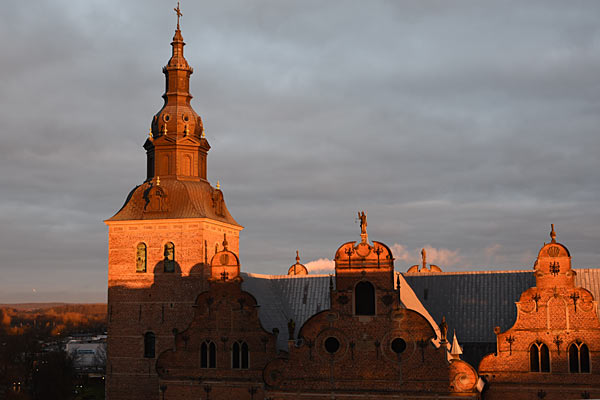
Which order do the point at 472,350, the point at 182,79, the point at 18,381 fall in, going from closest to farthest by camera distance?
the point at 472,350 < the point at 182,79 < the point at 18,381

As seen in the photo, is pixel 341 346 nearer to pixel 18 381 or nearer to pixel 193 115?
pixel 193 115

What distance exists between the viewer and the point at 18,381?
89625 millimetres

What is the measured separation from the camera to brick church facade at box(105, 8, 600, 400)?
3759 centimetres

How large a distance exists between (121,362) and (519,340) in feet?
84.6

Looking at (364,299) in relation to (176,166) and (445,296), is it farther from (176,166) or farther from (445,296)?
(176,166)

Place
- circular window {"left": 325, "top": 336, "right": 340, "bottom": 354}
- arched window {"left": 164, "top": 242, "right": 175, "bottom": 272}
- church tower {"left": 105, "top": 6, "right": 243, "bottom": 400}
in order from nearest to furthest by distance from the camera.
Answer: circular window {"left": 325, "top": 336, "right": 340, "bottom": 354} → church tower {"left": 105, "top": 6, "right": 243, "bottom": 400} → arched window {"left": 164, "top": 242, "right": 175, "bottom": 272}

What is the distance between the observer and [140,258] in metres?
49.6

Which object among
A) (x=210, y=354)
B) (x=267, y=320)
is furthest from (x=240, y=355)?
(x=267, y=320)

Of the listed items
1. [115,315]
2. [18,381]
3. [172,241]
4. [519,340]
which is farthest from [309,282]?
[18,381]

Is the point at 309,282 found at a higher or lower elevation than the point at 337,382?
higher

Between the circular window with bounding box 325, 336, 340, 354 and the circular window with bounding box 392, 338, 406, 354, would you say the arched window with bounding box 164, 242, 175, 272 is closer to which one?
the circular window with bounding box 325, 336, 340, 354

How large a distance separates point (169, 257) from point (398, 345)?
18022 mm

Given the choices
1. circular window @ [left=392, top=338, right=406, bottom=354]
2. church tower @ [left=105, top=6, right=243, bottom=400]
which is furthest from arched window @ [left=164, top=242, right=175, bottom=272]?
circular window @ [left=392, top=338, right=406, bottom=354]

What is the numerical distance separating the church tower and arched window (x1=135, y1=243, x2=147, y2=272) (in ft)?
0.22
